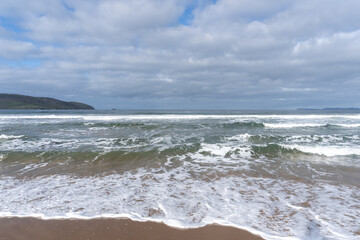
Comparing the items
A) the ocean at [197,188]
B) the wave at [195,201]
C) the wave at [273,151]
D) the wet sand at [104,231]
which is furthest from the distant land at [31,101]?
the wet sand at [104,231]

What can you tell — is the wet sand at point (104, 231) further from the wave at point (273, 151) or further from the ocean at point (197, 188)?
the wave at point (273, 151)

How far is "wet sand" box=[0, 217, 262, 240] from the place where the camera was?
10.2ft

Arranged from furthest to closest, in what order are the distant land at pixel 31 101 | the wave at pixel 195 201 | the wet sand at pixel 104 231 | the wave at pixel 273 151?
the distant land at pixel 31 101 → the wave at pixel 273 151 → the wave at pixel 195 201 → the wet sand at pixel 104 231

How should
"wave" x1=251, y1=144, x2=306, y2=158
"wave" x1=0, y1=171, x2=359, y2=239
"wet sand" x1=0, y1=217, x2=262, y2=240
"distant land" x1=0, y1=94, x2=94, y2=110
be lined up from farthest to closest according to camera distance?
"distant land" x1=0, y1=94, x2=94, y2=110
"wave" x1=251, y1=144, x2=306, y2=158
"wave" x1=0, y1=171, x2=359, y2=239
"wet sand" x1=0, y1=217, x2=262, y2=240

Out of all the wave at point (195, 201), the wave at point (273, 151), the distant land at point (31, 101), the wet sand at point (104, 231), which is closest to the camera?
the wet sand at point (104, 231)

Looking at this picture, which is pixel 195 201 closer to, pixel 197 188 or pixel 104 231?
pixel 197 188

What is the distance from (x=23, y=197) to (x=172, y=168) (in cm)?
433

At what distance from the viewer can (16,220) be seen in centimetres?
357

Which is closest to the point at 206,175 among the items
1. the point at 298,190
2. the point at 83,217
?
the point at 298,190


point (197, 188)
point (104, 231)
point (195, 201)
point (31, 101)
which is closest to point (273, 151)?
point (197, 188)

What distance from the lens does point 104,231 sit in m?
3.22

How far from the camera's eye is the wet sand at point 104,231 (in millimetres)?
3096

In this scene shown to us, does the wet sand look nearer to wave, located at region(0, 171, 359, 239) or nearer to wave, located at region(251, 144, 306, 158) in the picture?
wave, located at region(0, 171, 359, 239)

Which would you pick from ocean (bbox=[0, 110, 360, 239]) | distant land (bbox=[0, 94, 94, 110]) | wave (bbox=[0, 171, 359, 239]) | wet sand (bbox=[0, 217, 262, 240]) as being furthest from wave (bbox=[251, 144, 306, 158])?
distant land (bbox=[0, 94, 94, 110])
